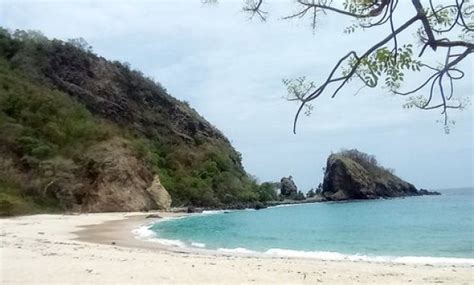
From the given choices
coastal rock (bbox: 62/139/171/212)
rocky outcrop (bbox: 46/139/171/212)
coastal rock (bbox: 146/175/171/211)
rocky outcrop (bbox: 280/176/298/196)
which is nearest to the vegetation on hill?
rocky outcrop (bbox: 46/139/171/212)

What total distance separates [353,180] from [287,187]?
1426cm

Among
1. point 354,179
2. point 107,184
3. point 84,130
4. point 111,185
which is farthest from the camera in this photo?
point 354,179

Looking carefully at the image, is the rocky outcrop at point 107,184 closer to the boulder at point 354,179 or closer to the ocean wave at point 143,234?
the ocean wave at point 143,234

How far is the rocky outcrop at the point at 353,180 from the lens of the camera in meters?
105

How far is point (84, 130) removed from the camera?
193 ft

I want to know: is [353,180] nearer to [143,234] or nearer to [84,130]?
[84,130]

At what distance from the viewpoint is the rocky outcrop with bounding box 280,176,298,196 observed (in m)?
111

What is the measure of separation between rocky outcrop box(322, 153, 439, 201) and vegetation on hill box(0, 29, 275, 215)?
1494cm

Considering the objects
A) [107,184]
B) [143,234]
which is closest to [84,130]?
[107,184]

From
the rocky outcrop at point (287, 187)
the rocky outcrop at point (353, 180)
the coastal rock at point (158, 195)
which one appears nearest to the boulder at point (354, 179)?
the rocky outcrop at point (353, 180)

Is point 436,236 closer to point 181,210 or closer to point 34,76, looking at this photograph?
point 181,210

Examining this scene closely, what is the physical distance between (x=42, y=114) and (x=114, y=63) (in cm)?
3427

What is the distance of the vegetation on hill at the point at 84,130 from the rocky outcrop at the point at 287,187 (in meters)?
12.4

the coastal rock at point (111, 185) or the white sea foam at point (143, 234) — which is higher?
the coastal rock at point (111, 185)
